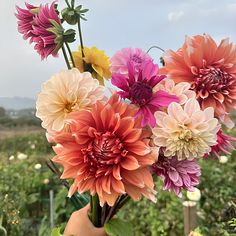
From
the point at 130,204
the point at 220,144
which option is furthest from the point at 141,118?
the point at 130,204

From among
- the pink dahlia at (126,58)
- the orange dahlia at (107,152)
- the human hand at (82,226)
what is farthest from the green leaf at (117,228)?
the pink dahlia at (126,58)

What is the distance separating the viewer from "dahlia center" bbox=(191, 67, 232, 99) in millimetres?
735

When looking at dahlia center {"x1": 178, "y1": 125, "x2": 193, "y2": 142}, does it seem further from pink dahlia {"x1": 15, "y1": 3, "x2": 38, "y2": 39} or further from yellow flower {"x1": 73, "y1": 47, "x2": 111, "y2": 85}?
pink dahlia {"x1": 15, "y1": 3, "x2": 38, "y2": 39}

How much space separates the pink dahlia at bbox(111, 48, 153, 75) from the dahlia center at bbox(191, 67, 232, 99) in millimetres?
74

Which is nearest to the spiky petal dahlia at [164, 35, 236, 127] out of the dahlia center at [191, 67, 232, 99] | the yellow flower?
the dahlia center at [191, 67, 232, 99]

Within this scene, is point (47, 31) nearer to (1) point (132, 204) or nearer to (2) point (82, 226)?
(2) point (82, 226)

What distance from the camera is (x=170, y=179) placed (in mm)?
733

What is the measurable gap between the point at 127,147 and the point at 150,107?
0.06 meters

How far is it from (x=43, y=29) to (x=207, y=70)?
25 centimetres

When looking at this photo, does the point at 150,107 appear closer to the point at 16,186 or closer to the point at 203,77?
the point at 203,77

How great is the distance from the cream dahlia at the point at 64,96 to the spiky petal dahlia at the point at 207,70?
11cm

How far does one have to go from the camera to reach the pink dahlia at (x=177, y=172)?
28.7 inches

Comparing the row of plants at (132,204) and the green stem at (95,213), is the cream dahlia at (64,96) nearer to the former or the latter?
the green stem at (95,213)

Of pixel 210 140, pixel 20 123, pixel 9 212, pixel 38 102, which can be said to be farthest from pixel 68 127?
pixel 20 123
